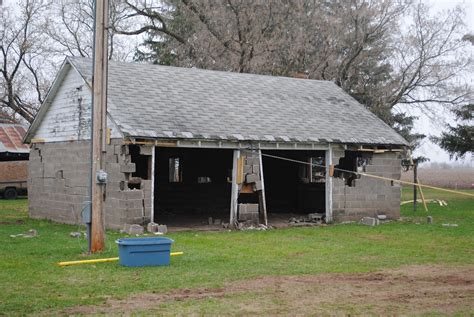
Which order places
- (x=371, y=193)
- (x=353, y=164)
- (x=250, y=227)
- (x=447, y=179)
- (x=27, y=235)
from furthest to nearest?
1. (x=447, y=179)
2. (x=353, y=164)
3. (x=371, y=193)
4. (x=250, y=227)
5. (x=27, y=235)

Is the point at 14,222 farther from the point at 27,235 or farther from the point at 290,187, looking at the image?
the point at 290,187

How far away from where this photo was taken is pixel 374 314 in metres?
8.44

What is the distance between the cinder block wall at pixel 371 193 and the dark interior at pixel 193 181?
4.84 m

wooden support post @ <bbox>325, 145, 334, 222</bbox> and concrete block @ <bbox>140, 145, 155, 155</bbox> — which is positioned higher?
concrete block @ <bbox>140, 145, 155, 155</bbox>

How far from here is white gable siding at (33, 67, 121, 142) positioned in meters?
20.2

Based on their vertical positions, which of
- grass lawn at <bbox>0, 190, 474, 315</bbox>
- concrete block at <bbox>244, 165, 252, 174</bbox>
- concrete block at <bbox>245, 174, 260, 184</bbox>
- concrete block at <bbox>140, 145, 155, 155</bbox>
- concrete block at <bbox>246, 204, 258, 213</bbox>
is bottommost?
grass lawn at <bbox>0, 190, 474, 315</bbox>

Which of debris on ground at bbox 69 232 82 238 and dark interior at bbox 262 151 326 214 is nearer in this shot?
debris on ground at bbox 69 232 82 238

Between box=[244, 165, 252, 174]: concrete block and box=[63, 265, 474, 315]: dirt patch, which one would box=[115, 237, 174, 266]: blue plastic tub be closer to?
box=[63, 265, 474, 315]: dirt patch

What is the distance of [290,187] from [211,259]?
15.0 m

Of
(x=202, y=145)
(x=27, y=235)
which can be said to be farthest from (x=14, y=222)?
(x=202, y=145)

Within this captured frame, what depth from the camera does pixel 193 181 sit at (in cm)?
2611

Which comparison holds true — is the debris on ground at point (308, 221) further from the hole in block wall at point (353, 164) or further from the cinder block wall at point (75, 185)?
the cinder block wall at point (75, 185)

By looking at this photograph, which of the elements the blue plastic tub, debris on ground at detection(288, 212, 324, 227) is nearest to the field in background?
debris on ground at detection(288, 212, 324, 227)

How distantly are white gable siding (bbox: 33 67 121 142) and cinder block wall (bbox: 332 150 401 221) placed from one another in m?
7.96
